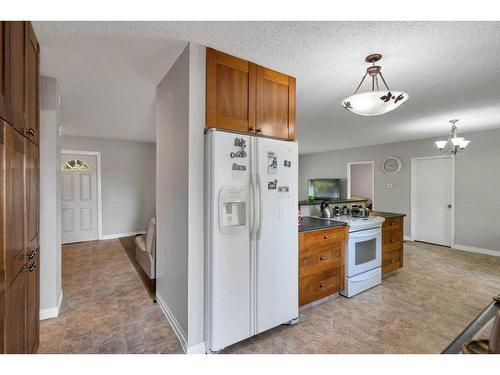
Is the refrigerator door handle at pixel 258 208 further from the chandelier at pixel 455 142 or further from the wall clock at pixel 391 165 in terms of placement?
the wall clock at pixel 391 165

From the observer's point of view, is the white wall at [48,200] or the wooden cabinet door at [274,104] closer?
the wooden cabinet door at [274,104]

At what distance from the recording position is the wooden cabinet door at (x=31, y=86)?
4.73ft

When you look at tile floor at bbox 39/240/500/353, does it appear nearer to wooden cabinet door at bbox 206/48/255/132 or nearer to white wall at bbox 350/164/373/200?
wooden cabinet door at bbox 206/48/255/132

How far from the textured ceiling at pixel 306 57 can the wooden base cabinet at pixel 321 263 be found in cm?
161

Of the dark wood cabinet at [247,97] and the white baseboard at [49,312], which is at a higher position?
the dark wood cabinet at [247,97]

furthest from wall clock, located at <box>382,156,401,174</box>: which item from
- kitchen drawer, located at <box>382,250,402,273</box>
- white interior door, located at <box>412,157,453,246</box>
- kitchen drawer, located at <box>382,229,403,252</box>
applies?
kitchen drawer, located at <box>382,250,402,273</box>

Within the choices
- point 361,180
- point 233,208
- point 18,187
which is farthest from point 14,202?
point 361,180

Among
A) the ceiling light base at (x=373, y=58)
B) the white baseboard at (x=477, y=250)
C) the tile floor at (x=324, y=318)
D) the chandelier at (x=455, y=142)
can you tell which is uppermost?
the ceiling light base at (x=373, y=58)

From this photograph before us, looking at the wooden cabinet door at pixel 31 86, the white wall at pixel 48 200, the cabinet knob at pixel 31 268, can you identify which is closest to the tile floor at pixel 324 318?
the white wall at pixel 48 200

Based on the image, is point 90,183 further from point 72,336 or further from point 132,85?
point 72,336

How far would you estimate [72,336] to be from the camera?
201 centimetres

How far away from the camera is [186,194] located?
1.79 meters

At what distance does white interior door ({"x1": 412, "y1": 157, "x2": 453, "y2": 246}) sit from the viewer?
16.5ft

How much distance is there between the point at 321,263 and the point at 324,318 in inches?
20.3
